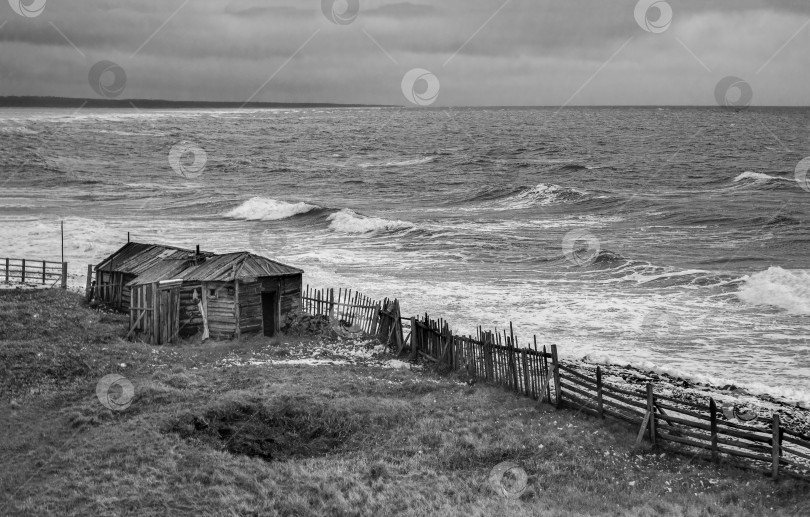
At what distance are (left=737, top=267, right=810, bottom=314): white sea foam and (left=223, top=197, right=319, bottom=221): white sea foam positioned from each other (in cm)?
3624

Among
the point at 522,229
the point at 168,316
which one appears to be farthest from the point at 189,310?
the point at 522,229

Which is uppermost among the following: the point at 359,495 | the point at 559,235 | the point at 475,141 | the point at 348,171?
the point at 475,141

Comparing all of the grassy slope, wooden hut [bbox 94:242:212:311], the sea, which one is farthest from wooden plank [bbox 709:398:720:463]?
wooden hut [bbox 94:242:212:311]

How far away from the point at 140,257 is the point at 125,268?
32.6 inches

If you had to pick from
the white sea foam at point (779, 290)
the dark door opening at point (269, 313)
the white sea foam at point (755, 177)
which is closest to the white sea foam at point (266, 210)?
the dark door opening at point (269, 313)

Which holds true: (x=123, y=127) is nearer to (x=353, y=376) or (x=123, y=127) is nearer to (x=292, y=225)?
(x=292, y=225)

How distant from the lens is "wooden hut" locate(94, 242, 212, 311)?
27.2 metres

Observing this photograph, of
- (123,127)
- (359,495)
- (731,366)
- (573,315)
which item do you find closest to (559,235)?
(573,315)

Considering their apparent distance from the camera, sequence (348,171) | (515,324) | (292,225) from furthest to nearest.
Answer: (348,171)
(292,225)
(515,324)

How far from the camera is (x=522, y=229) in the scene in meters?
49.6

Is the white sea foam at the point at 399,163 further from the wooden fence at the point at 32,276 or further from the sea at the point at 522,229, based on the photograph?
the wooden fence at the point at 32,276

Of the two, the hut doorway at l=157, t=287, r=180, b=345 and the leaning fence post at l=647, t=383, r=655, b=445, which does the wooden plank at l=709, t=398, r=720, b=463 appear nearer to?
the leaning fence post at l=647, t=383, r=655, b=445

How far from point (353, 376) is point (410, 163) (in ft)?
264

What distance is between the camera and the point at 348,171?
303ft
